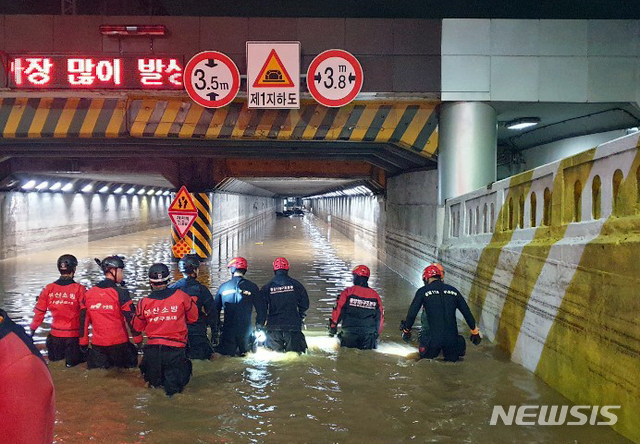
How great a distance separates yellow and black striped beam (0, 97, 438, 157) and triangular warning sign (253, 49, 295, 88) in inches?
35.3

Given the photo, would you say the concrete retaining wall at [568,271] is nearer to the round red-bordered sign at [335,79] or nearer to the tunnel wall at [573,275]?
the tunnel wall at [573,275]

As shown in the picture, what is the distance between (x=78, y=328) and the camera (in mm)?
7984

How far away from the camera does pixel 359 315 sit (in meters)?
8.66

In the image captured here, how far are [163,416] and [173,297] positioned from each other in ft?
4.68

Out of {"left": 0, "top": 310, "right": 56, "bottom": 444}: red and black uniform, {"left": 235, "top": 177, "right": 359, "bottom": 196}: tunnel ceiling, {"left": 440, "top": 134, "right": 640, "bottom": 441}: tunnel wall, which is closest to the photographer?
{"left": 0, "top": 310, "right": 56, "bottom": 444}: red and black uniform

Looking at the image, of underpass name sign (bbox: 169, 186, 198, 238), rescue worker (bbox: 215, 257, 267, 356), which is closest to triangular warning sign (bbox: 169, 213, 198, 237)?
underpass name sign (bbox: 169, 186, 198, 238)

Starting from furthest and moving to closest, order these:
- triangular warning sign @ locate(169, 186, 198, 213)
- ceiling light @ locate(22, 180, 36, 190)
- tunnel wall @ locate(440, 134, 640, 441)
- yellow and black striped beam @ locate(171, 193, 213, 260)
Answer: ceiling light @ locate(22, 180, 36, 190), yellow and black striped beam @ locate(171, 193, 213, 260), triangular warning sign @ locate(169, 186, 198, 213), tunnel wall @ locate(440, 134, 640, 441)

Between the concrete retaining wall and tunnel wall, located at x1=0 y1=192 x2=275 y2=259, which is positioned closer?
the concrete retaining wall

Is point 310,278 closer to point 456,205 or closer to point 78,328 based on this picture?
point 456,205

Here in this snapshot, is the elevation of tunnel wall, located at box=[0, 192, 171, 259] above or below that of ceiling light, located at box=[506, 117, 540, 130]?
below

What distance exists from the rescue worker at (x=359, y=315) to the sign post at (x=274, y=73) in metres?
4.34

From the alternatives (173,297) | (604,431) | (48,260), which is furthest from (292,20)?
(48,260)

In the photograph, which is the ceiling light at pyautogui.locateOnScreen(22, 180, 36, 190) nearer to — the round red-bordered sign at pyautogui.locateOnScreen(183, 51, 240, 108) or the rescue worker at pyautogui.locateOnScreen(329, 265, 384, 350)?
the round red-bordered sign at pyautogui.locateOnScreen(183, 51, 240, 108)

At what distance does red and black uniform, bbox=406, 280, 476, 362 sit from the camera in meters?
7.94
